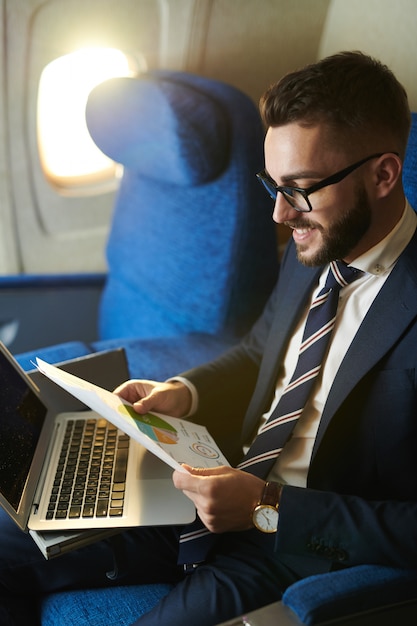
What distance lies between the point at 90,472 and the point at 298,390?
0.46m

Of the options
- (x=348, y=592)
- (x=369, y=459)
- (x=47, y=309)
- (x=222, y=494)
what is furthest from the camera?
(x=47, y=309)

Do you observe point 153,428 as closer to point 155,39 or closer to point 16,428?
point 16,428

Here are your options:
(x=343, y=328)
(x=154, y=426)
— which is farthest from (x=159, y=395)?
(x=343, y=328)

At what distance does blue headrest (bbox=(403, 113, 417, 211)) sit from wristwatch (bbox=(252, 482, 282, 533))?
26.5 inches

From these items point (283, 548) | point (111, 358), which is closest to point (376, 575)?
point (283, 548)

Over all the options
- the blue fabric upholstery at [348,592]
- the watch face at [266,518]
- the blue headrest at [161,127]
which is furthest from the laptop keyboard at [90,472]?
the blue headrest at [161,127]

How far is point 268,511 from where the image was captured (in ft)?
4.08

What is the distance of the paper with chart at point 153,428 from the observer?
1174 millimetres

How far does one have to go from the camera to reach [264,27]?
2.38 meters

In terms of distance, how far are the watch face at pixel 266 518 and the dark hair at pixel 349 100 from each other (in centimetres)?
68

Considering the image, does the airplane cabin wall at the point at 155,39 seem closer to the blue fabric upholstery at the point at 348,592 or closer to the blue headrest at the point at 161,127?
the blue headrest at the point at 161,127

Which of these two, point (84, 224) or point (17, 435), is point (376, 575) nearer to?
point (17, 435)

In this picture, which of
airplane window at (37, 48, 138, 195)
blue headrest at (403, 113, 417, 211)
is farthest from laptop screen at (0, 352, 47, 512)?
airplane window at (37, 48, 138, 195)

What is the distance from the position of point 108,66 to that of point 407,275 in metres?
1.74
